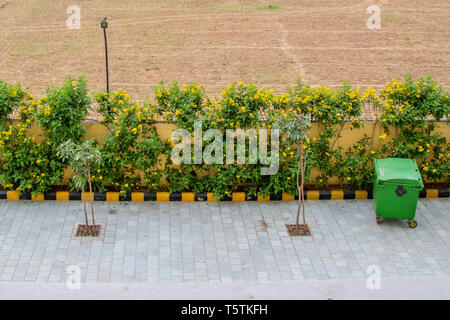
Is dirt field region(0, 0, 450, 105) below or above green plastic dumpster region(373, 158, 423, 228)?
above

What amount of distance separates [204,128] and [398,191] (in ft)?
11.1

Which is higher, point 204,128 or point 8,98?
point 8,98

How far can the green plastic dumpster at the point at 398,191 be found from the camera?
30.4ft

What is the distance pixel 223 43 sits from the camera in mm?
21703

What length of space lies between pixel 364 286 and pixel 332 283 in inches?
17.3

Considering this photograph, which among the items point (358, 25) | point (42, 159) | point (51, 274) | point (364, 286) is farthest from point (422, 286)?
point (358, 25)

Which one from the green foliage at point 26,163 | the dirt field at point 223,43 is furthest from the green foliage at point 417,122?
the dirt field at point 223,43

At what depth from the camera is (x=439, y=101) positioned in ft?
33.1

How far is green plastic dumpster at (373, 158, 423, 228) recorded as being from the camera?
9.26m

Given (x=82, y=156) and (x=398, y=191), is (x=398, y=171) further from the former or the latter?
(x=82, y=156)

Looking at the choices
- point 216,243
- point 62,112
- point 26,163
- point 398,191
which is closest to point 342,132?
point 398,191

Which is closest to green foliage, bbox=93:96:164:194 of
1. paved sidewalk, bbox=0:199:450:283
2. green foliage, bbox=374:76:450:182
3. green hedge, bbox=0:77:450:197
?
green hedge, bbox=0:77:450:197

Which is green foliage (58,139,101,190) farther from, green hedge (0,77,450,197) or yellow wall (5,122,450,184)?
yellow wall (5,122,450,184)

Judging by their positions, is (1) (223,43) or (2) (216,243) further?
(1) (223,43)
